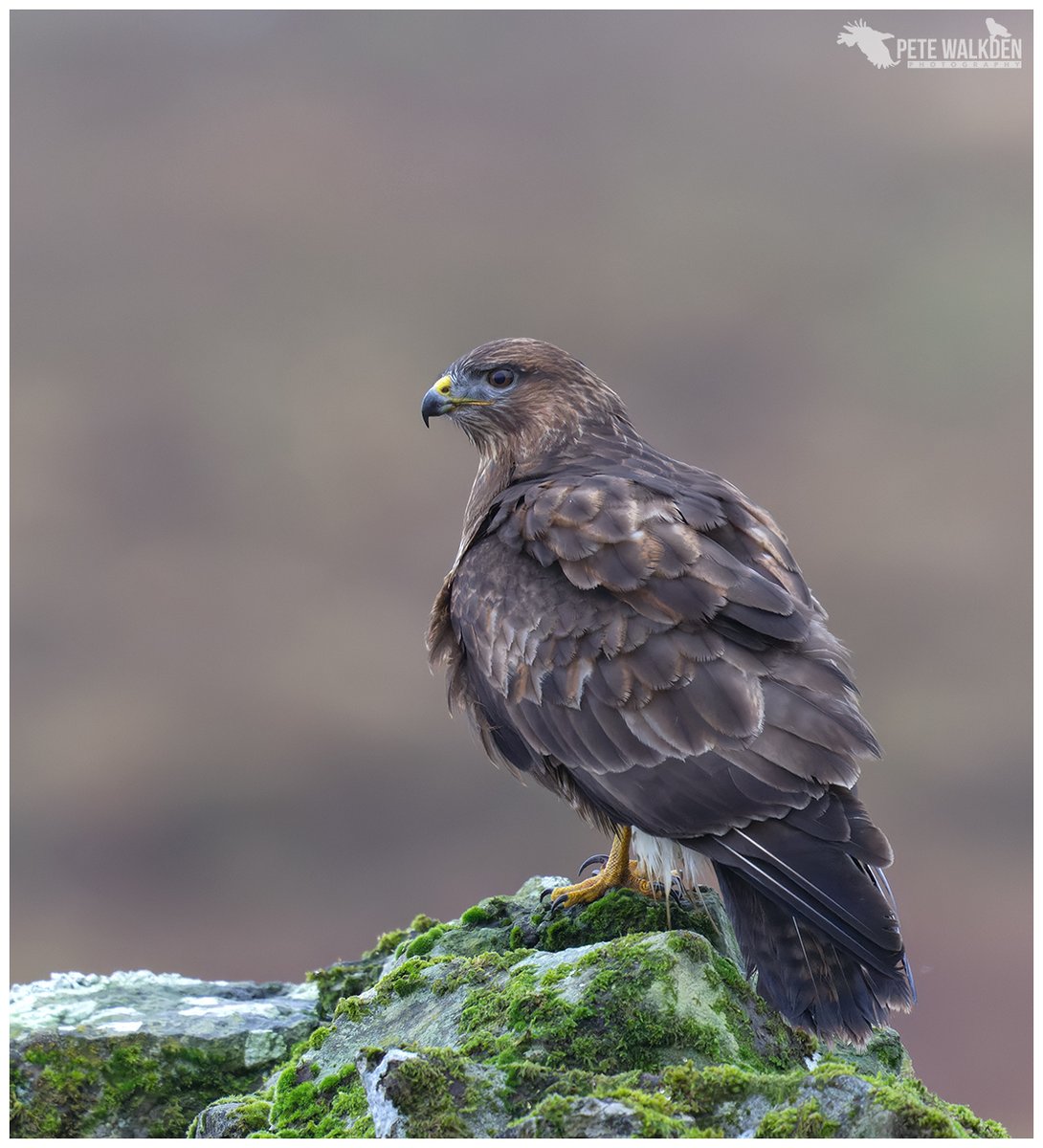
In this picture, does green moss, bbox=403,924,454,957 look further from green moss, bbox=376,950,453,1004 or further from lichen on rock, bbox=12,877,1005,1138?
green moss, bbox=376,950,453,1004

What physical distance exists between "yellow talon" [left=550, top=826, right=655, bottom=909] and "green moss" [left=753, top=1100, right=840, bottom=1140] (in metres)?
1.65

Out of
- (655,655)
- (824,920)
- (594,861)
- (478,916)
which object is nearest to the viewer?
(824,920)

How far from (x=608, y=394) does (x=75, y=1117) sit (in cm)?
357

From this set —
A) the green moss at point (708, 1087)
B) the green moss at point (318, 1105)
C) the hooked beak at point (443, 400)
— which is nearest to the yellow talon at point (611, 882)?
the green moss at point (318, 1105)

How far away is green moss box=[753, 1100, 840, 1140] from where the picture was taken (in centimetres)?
286

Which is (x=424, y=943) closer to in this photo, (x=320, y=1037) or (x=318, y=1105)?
(x=320, y=1037)


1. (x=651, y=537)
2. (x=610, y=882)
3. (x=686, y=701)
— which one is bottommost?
(x=610, y=882)

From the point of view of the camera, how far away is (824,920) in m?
3.67

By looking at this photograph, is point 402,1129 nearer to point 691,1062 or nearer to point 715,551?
point 691,1062

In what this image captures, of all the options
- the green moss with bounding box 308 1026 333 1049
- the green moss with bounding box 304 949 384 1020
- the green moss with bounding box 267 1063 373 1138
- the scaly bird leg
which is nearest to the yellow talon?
the scaly bird leg

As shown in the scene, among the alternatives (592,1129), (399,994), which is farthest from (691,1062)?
(399,994)

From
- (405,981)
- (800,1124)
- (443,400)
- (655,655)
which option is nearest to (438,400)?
(443,400)

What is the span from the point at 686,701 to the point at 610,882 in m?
0.85

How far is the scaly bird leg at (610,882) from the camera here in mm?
4547
